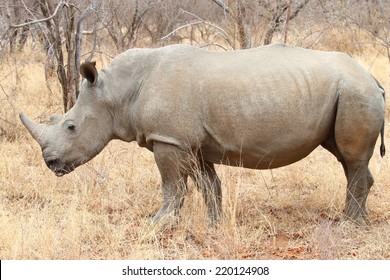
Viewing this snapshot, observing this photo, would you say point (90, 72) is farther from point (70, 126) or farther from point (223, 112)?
point (223, 112)

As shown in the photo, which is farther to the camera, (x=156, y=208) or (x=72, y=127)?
(x=156, y=208)

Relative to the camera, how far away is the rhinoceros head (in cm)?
560

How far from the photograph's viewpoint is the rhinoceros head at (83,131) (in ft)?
18.4

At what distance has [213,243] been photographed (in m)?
5.13

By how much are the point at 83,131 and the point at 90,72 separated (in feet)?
1.48

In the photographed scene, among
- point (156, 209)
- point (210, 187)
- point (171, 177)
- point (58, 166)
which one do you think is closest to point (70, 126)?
point (58, 166)

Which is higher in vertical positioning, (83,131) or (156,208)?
(83,131)

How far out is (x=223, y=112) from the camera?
527cm

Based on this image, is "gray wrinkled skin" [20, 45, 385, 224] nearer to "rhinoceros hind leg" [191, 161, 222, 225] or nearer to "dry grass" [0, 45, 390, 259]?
"rhinoceros hind leg" [191, 161, 222, 225]

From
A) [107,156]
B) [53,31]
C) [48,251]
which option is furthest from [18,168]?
[48,251]

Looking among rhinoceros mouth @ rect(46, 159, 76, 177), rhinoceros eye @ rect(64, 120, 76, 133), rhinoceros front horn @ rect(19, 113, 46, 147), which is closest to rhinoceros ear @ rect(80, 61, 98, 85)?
rhinoceros eye @ rect(64, 120, 76, 133)

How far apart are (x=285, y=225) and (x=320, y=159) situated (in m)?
2.16

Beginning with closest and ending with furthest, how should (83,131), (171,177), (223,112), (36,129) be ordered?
(223,112) < (171,177) < (83,131) < (36,129)
